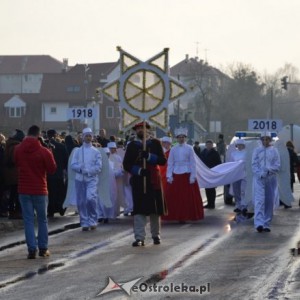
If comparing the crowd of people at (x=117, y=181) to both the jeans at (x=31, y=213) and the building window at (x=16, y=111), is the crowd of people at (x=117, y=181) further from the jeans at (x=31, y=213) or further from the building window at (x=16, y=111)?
the building window at (x=16, y=111)

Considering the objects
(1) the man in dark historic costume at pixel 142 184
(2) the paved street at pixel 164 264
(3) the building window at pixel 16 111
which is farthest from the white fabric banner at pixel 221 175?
(3) the building window at pixel 16 111

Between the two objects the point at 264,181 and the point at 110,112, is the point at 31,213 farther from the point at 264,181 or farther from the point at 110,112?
the point at 110,112

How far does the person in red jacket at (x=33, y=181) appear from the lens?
16.3 metres

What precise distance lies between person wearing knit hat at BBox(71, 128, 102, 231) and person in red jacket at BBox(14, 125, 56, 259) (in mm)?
4901

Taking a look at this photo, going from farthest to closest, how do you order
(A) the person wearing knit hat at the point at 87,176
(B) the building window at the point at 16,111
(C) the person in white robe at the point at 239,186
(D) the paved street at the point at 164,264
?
(B) the building window at the point at 16,111 → (C) the person in white robe at the point at 239,186 → (A) the person wearing knit hat at the point at 87,176 → (D) the paved street at the point at 164,264

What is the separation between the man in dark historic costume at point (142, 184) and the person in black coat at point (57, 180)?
7.11 metres

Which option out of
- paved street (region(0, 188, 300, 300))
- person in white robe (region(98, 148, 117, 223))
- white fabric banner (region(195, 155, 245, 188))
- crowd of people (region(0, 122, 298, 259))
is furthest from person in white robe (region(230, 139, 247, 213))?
paved street (region(0, 188, 300, 300))

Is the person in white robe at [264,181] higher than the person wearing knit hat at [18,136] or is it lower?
lower

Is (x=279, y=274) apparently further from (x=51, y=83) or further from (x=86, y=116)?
(x=51, y=83)

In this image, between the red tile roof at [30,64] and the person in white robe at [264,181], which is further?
the red tile roof at [30,64]

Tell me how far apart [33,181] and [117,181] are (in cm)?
935

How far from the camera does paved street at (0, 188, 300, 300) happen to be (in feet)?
41.2

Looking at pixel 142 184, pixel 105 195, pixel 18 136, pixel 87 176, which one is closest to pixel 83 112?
pixel 18 136

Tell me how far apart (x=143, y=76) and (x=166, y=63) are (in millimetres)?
470
